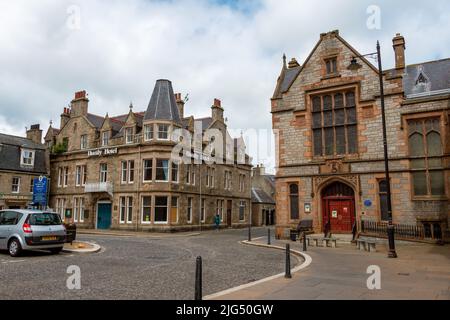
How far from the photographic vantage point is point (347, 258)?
46.7ft

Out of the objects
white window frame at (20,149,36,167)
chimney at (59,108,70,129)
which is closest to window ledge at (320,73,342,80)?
chimney at (59,108,70,129)

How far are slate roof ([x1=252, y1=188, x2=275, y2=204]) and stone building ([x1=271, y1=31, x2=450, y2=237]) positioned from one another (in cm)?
2484

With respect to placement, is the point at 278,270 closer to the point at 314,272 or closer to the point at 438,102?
the point at 314,272

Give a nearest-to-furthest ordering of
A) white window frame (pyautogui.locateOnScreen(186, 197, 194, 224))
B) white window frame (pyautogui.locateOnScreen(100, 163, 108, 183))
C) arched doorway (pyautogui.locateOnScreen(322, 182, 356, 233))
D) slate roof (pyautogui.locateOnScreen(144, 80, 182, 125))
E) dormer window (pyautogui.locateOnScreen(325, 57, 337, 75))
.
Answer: arched doorway (pyautogui.locateOnScreen(322, 182, 356, 233)) < dormer window (pyautogui.locateOnScreen(325, 57, 337, 75)) < slate roof (pyautogui.locateOnScreen(144, 80, 182, 125)) < white window frame (pyautogui.locateOnScreen(186, 197, 194, 224)) < white window frame (pyautogui.locateOnScreen(100, 163, 108, 183))

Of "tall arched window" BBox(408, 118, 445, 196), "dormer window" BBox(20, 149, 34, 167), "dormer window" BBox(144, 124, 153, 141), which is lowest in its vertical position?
"tall arched window" BBox(408, 118, 445, 196)

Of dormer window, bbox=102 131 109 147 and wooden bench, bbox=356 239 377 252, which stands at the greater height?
dormer window, bbox=102 131 109 147

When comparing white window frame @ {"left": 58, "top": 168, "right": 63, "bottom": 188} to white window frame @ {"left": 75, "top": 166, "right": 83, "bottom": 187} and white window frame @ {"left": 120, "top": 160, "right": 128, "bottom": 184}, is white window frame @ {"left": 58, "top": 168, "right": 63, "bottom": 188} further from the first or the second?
white window frame @ {"left": 120, "top": 160, "right": 128, "bottom": 184}

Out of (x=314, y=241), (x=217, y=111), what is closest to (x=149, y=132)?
(x=217, y=111)

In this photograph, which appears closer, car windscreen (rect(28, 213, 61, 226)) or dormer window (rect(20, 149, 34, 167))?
car windscreen (rect(28, 213, 61, 226))

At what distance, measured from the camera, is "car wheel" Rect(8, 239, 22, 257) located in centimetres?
1356

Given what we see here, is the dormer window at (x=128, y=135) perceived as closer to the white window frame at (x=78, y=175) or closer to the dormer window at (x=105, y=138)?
the dormer window at (x=105, y=138)

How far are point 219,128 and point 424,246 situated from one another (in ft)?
84.2

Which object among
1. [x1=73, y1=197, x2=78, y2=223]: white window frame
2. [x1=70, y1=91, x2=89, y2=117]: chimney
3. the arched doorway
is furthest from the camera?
[x1=70, y1=91, x2=89, y2=117]: chimney
